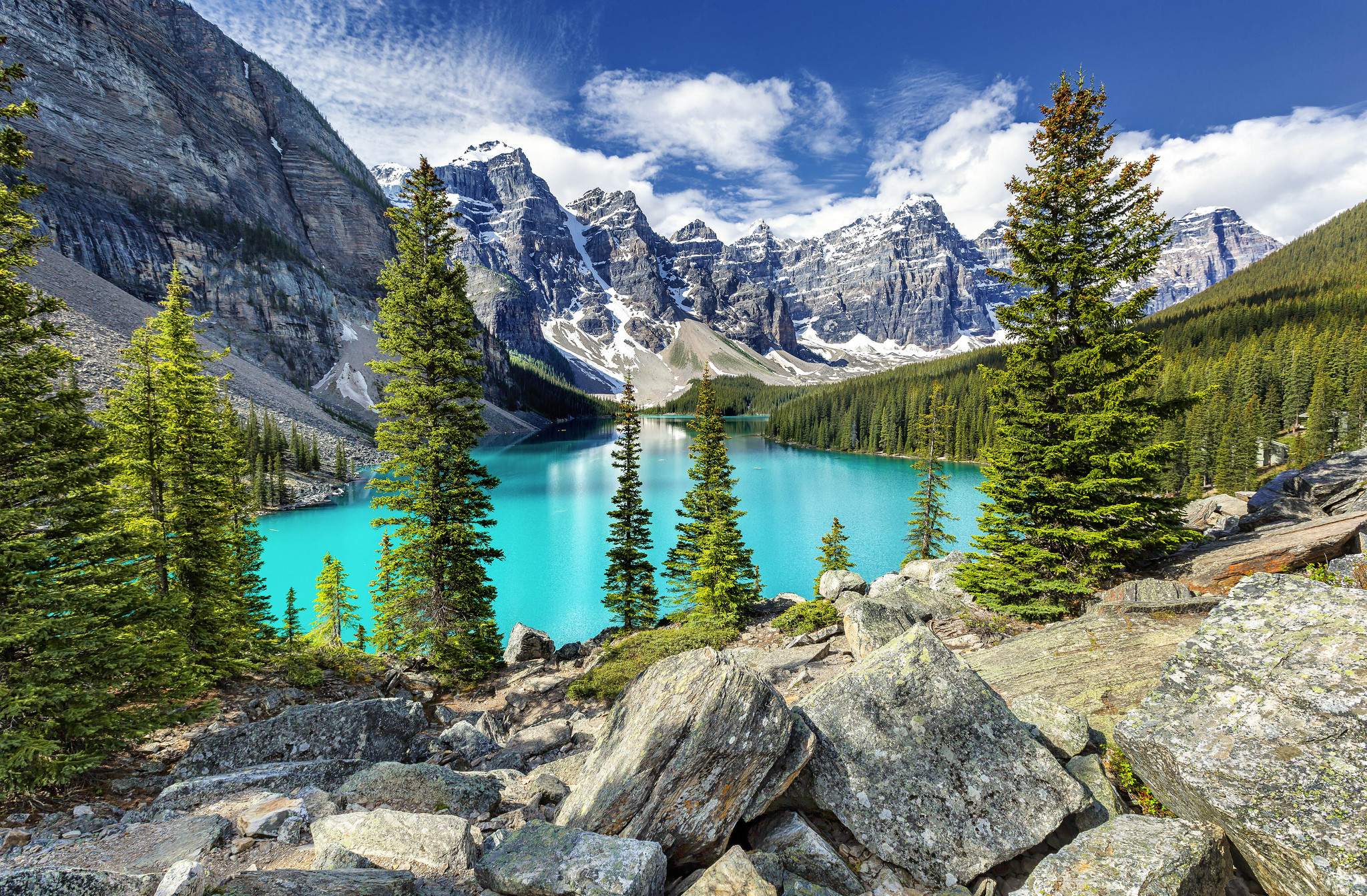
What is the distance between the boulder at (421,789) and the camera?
6734 millimetres

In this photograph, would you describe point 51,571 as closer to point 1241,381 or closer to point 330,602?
point 330,602

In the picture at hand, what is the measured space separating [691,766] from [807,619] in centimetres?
1372

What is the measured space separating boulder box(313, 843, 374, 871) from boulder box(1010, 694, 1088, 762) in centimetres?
Answer: 730

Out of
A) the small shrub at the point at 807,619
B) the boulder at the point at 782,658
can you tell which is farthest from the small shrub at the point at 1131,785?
the small shrub at the point at 807,619

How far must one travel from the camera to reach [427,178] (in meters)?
16.5

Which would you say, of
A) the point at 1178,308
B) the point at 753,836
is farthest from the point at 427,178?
the point at 1178,308

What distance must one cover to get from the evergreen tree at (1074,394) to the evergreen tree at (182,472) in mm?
20081

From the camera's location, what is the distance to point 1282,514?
1566 centimetres

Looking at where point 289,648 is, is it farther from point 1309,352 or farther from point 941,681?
point 1309,352

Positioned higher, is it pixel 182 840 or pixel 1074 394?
pixel 1074 394

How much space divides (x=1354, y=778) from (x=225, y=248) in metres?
164

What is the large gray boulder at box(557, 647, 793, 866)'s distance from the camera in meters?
5.08

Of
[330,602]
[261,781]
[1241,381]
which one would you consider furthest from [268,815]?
[1241,381]

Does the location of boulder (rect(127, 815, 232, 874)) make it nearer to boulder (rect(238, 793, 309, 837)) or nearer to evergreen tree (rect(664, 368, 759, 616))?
boulder (rect(238, 793, 309, 837))
